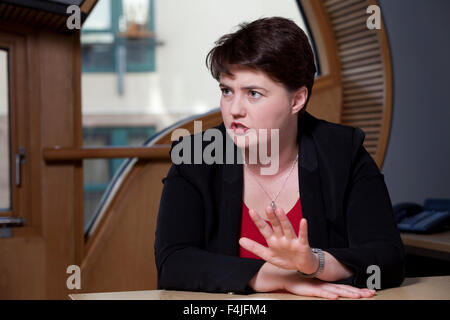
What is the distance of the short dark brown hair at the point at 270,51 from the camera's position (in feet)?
4.10

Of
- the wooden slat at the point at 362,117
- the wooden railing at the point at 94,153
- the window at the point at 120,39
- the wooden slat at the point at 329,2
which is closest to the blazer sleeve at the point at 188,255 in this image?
the wooden railing at the point at 94,153

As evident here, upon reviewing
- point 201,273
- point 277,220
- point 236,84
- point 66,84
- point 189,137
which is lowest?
point 201,273

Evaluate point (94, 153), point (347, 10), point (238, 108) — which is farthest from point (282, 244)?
point (347, 10)

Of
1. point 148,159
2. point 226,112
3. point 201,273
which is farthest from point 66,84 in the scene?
point 201,273

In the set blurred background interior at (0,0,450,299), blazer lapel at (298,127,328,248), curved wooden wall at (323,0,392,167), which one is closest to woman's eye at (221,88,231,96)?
blazer lapel at (298,127,328,248)

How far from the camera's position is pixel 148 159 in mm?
2336

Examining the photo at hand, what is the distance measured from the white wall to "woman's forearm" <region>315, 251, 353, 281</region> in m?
10.1

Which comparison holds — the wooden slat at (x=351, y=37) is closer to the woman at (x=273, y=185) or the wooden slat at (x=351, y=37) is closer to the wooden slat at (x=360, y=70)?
the wooden slat at (x=360, y=70)

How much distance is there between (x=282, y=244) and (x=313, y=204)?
1.22ft

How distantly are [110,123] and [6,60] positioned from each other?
9.40 meters

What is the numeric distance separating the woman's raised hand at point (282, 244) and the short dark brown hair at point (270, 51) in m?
0.44

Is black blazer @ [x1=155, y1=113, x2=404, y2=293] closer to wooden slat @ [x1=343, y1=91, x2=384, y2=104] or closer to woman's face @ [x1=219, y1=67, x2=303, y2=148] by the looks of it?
woman's face @ [x1=219, y1=67, x2=303, y2=148]

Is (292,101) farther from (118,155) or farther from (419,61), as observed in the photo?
(419,61)

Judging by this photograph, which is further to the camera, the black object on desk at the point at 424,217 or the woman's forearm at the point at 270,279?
the black object on desk at the point at 424,217
